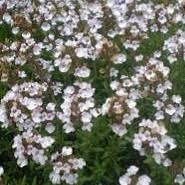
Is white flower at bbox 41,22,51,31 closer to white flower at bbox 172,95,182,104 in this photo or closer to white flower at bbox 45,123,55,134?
white flower at bbox 45,123,55,134

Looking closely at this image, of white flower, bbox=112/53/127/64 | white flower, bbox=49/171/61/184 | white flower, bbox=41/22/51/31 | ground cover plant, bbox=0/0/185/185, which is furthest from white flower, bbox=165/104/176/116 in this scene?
white flower, bbox=41/22/51/31

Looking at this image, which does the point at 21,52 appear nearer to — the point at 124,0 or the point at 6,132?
the point at 6,132

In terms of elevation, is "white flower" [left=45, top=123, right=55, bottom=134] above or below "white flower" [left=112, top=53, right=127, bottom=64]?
below

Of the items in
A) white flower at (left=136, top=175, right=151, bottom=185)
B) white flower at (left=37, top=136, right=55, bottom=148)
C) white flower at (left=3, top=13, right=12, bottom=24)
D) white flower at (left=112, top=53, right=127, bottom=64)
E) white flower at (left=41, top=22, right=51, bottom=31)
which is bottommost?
white flower at (left=136, top=175, right=151, bottom=185)

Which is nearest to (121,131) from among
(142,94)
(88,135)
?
(88,135)

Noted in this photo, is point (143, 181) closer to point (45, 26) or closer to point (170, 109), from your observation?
point (170, 109)

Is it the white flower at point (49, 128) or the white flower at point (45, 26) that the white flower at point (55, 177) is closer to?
the white flower at point (49, 128)

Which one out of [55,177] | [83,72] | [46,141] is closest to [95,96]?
[83,72]

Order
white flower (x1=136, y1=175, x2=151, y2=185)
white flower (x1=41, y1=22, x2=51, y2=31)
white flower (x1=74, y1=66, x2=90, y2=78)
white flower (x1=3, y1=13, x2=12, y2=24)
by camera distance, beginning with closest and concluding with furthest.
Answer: white flower (x1=136, y1=175, x2=151, y2=185)
white flower (x1=74, y1=66, x2=90, y2=78)
white flower (x1=41, y1=22, x2=51, y2=31)
white flower (x1=3, y1=13, x2=12, y2=24)

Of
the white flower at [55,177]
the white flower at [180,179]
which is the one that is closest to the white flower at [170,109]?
the white flower at [180,179]
